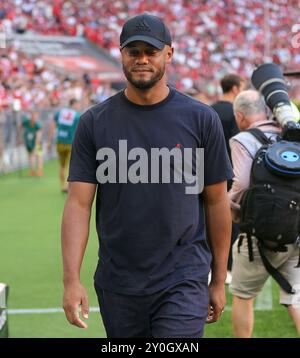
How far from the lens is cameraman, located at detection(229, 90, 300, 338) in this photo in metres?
5.50

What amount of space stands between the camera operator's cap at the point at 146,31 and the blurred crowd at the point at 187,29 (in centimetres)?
3022

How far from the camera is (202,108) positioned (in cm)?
393

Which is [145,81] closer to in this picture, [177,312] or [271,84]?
[177,312]

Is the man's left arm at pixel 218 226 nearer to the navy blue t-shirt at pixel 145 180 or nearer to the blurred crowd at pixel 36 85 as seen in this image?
the navy blue t-shirt at pixel 145 180

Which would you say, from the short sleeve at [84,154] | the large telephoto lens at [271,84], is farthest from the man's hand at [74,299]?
the large telephoto lens at [271,84]

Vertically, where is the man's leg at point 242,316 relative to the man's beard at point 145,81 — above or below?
below

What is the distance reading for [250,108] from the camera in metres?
6.06

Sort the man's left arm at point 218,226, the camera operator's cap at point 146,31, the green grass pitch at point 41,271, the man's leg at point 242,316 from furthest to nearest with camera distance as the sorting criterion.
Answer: the green grass pitch at point 41,271
the man's leg at point 242,316
the man's left arm at point 218,226
the camera operator's cap at point 146,31

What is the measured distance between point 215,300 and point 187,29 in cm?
4294

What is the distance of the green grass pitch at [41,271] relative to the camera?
6949 millimetres

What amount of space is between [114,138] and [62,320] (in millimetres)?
3708
